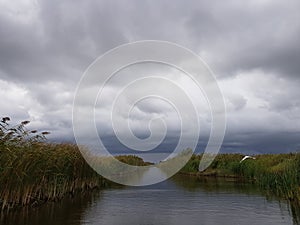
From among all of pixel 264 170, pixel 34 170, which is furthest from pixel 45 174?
pixel 264 170

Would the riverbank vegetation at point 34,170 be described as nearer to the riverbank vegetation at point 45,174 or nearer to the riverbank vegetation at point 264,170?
the riverbank vegetation at point 45,174

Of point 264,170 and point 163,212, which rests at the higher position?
point 264,170

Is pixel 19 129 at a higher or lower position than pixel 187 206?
higher

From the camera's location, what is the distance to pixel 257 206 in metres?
12.6

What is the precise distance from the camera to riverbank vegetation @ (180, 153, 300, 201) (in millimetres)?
13726

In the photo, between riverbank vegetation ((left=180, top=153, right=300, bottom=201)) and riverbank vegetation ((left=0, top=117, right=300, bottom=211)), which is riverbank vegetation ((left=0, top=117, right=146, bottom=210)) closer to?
riverbank vegetation ((left=0, top=117, right=300, bottom=211))

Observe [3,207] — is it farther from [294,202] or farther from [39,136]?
[294,202]

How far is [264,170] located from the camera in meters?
22.0

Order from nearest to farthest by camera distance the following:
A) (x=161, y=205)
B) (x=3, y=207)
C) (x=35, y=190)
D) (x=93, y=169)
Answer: (x=3, y=207) → (x=35, y=190) → (x=161, y=205) → (x=93, y=169)

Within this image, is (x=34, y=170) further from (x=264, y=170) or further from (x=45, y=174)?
(x=264, y=170)

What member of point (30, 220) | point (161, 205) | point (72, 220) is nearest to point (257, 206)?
point (161, 205)

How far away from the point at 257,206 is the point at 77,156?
819 centimetres

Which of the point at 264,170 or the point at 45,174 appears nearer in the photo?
the point at 45,174

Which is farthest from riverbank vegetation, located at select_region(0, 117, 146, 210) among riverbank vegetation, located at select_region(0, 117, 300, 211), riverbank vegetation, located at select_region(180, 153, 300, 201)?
riverbank vegetation, located at select_region(180, 153, 300, 201)
